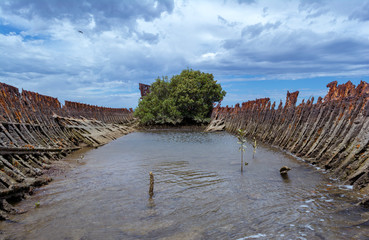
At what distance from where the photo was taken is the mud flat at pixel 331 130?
24.7 feet

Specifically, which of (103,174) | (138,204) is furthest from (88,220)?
(103,174)

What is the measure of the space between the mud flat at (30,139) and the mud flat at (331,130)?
338 inches

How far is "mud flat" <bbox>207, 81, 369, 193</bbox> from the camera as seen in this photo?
24.7ft

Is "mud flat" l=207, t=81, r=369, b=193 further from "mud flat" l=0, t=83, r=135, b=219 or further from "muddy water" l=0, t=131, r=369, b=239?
"mud flat" l=0, t=83, r=135, b=219

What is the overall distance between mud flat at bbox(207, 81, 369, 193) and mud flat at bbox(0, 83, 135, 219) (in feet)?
28.2

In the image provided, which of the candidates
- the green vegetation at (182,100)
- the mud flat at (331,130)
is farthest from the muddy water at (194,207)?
the green vegetation at (182,100)

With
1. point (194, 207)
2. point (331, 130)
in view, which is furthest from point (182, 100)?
point (194, 207)

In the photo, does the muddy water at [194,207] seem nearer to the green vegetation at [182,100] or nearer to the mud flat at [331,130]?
the mud flat at [331,130]

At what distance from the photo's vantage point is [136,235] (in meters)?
4.60

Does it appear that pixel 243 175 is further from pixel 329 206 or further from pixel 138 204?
pixel 138 204

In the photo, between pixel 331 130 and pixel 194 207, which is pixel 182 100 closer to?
pixel 331 130

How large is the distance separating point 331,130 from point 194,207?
22.3 feet

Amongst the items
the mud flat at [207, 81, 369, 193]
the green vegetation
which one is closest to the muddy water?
the mud flat at [207, 81, 369, 193]

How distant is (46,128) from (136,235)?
10909mm
